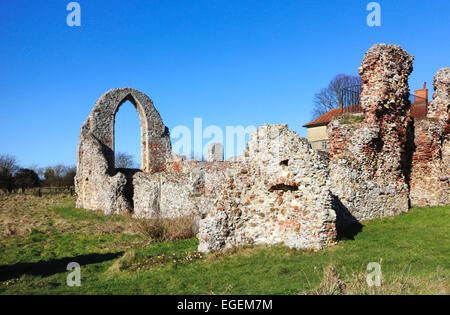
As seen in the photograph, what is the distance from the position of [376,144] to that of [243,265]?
6.77 meters

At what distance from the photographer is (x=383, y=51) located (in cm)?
1245

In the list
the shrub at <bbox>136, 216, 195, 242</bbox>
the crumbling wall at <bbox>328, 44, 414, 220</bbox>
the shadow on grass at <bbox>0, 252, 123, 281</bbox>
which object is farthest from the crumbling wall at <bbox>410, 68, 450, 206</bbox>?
the shadow on grass at <bbox>0, 252, 123, 281</bbox>

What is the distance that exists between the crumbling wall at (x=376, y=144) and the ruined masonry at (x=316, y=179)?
0.11ft

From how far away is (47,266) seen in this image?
8.94m

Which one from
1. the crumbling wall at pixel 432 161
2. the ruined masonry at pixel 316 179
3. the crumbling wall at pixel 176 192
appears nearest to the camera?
the ruined masonry at pixel 316 179

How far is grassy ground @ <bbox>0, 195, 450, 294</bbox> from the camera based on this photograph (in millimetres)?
5973

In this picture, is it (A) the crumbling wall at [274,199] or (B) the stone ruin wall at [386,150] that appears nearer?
(A) the crumbling wall at [274,199]

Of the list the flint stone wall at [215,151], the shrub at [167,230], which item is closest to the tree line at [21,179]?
the flint stone wall at [215,151]

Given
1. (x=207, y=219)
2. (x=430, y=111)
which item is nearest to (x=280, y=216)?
(x=207, y=219)

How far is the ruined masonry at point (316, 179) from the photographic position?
9.00 m

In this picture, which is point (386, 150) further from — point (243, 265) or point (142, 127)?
point (142, 127)

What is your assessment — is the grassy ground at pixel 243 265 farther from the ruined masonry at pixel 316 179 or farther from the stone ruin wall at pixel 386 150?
the stone ruin wall at pixel 386 150

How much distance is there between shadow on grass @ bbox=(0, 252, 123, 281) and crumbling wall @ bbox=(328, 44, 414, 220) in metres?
7.18
